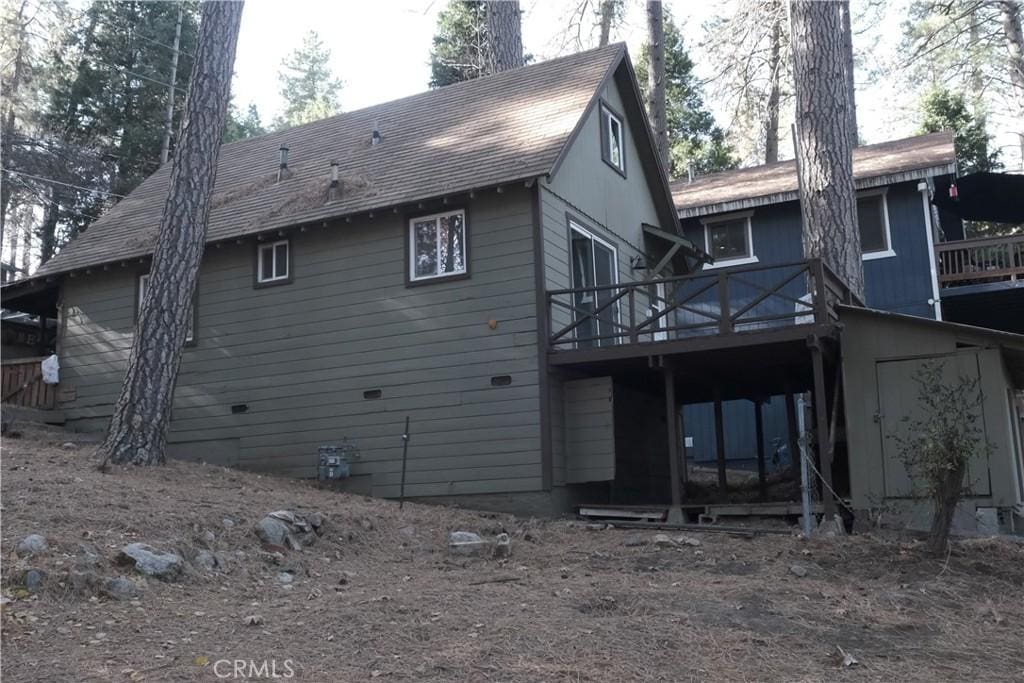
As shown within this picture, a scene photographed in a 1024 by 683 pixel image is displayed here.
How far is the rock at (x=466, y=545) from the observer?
33.2 ft

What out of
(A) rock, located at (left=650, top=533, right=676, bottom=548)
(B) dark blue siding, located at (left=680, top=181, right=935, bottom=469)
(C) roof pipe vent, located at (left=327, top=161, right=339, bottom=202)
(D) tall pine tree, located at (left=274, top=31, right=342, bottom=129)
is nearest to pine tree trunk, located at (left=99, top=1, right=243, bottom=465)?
(C) roof pipe vent, located at (left=327, top=161, right=339, bottom=202)

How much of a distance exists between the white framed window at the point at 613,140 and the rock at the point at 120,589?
1068 centimetres

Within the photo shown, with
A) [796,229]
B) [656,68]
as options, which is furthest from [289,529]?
[656,68]

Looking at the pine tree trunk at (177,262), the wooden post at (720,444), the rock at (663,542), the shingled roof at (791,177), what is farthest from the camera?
the shingled roof at (791,177)

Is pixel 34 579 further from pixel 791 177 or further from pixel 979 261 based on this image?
pixel 979 261

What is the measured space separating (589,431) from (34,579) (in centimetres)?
765

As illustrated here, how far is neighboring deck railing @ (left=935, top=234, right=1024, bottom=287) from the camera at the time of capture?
64.2 ft

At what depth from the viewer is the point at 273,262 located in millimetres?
15547

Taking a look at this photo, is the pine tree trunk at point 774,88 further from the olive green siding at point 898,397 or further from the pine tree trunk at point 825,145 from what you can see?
the olive green siding at point 898,397

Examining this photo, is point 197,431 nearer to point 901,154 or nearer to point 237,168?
point 237,168

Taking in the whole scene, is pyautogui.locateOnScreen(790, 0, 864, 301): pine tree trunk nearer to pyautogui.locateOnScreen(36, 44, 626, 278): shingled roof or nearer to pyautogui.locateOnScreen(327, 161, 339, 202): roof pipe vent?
pyautogui.locateOnScreen(36, 44, 626, 278): shingled roof

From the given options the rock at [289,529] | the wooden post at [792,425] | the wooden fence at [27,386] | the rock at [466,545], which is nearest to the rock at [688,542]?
the rock at [466,545]

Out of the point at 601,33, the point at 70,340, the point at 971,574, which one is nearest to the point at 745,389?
the point at 971,574

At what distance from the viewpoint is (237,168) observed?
18.6m
